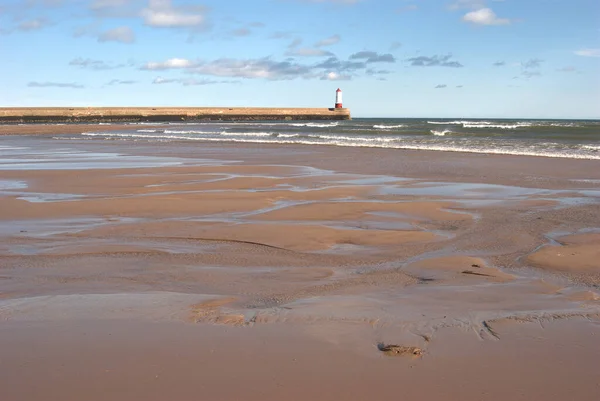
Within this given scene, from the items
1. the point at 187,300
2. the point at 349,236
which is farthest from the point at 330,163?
the point at 187,300

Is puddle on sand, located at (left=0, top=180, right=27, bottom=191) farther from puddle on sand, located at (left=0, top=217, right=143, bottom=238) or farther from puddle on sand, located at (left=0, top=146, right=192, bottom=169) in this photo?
puddle on sand, located at (left=0, top=217, right=143, bottom=238)

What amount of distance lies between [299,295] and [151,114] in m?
74.2

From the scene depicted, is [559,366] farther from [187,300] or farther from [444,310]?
[187,300]

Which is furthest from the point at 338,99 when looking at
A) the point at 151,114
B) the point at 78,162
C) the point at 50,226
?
the point at 50,226

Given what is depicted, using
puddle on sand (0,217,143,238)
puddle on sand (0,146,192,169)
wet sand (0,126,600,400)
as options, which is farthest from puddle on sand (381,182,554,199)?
puddle on sand (0,146,192,169)

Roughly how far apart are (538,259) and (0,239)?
18.4ft

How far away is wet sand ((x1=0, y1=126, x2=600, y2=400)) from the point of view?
2975mm

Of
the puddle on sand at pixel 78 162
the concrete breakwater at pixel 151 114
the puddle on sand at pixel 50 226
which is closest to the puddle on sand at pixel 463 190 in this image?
the puddle on sand at pixel 50 226

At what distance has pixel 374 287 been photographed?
464 centimetres

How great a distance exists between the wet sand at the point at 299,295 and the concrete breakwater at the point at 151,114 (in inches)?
2493

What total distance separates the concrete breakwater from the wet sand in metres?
63.3

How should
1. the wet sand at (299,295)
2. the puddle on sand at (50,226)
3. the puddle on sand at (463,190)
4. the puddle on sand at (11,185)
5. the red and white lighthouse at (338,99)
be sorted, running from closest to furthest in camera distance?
the wet sand at (299,295), the puddle on sand at (50,226), the puddle on sand at (463,190), the puddle on sand at (11,185), the red and white lighthouse at (338,99)

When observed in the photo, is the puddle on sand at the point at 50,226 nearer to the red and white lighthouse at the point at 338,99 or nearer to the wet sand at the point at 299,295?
the wet sand at the point at 299,295

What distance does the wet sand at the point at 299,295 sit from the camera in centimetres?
297
